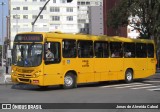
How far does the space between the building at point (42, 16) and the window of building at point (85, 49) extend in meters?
84.9

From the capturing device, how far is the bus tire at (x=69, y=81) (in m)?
22.0

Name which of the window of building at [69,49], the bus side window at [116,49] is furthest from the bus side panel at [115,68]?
the window of building at [69,49]

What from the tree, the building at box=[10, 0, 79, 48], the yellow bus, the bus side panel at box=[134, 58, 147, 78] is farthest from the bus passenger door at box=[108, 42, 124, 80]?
the building at box=[10, 0, 79, 48]

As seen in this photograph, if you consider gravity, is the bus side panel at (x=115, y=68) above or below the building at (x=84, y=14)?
below

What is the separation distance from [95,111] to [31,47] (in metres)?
8.90

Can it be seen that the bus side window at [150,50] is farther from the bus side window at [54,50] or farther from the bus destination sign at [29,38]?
the bus destination sign at [29,38]

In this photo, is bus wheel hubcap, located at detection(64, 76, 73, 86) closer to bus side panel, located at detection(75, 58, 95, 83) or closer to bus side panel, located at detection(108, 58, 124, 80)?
bus side panel, located at detection(75, 58, 95, 83)

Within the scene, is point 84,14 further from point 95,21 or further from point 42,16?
point 42,16

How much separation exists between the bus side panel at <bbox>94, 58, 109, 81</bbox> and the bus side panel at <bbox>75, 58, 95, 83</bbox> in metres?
0.35

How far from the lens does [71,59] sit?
22.0 m

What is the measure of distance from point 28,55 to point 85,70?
3583 millimetres

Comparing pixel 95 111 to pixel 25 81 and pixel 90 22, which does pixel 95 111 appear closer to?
pixel 25 81

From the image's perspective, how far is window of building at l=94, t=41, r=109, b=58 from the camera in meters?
23.6

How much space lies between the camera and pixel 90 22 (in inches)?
5310
